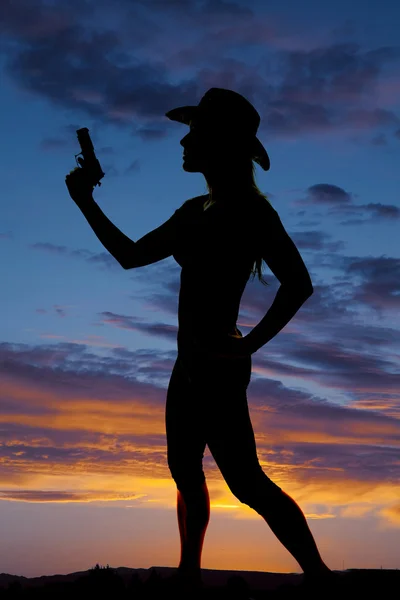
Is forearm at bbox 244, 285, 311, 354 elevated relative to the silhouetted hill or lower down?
elevated

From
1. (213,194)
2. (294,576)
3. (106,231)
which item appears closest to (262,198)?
(213,194)

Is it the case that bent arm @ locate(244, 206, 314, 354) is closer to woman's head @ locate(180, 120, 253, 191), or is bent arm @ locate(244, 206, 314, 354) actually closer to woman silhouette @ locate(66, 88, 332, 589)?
woman silhouette @ locate(66, 88, 332, 589)

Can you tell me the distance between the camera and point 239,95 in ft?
21.9

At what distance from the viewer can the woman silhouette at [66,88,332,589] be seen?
6.25 metres

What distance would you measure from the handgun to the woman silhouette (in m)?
0.08

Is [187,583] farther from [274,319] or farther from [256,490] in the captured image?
[274,319]

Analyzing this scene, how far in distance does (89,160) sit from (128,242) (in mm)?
745

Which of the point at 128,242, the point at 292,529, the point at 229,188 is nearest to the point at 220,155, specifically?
the point at 229,188

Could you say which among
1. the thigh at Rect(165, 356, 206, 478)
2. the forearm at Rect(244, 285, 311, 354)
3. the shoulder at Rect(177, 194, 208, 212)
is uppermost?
the shoulder at Rect(177, 194, 208, 212)

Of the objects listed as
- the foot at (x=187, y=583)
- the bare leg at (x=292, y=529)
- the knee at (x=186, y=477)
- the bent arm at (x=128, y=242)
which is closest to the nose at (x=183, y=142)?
the bent arm at (x=128, y=242)

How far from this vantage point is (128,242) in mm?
6738

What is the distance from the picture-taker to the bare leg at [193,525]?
6.69 meters

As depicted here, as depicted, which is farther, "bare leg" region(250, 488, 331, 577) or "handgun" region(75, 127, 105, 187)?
"handgun" region(75, 127, 105, 187)

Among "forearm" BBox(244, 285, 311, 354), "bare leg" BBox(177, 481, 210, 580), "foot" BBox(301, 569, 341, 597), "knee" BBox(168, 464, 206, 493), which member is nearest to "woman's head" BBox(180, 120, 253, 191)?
"forearm" BBox(244, 285, 311, 354)
